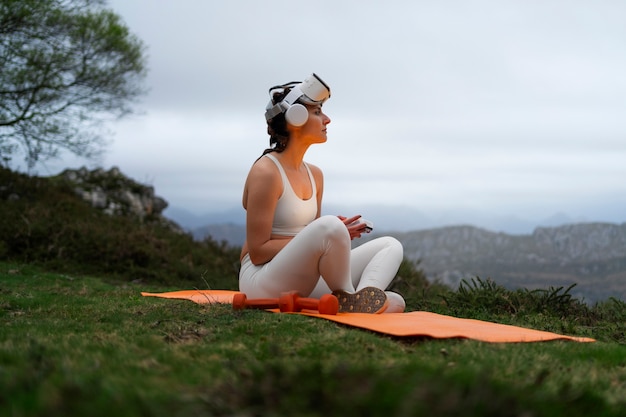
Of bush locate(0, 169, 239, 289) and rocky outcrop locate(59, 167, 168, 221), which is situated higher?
rocky outcrop locate(59, 167, 168, 221)

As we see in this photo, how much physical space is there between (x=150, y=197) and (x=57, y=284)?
1035 cm

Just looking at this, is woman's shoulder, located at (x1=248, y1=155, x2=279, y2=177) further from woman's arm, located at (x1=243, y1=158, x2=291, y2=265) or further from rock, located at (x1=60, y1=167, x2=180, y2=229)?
rock, located at (x1=60, y1=167, x2=180, y2=229)

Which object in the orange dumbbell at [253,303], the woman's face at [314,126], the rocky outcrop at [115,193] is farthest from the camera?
the rocky outcrop at [115,193]

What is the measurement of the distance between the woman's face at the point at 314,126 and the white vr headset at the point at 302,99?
79 mm

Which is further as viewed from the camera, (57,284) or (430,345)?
(57,284)

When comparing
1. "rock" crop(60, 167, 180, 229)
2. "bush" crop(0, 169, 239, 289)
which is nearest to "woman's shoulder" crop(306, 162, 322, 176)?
"bush" crop(0, 169, 239, 289)

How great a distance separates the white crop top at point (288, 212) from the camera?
231 inches

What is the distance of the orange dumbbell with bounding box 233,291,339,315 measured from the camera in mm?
5117

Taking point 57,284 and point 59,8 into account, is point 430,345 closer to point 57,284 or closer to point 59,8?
point 57,284

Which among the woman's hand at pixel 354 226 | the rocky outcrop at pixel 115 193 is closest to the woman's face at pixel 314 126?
the woman's hand at pixel 354 226

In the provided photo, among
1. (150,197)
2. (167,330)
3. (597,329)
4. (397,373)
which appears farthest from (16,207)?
(397,373)

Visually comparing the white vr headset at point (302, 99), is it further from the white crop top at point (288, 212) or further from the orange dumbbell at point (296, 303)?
the orange dumbbell at point (296, 303)

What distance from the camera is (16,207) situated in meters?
13.8

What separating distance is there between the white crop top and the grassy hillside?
3.14 feet
